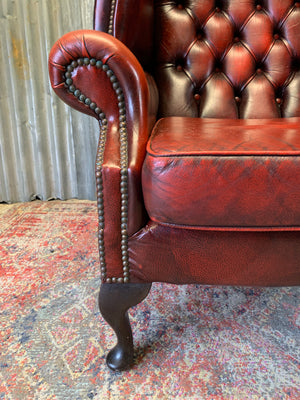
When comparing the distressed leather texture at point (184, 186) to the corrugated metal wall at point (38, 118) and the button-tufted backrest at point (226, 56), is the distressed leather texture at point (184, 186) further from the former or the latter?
the corrugated metal wall at point (38, 118)

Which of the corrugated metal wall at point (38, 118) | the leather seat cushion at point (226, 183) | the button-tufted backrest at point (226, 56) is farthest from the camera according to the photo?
the corrugated metal wall at point (38, 118)

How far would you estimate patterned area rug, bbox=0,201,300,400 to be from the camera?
0.70 meters

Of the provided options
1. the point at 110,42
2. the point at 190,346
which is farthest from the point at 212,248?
the point at 110,42

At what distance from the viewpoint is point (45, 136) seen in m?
1.82

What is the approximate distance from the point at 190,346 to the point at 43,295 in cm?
49

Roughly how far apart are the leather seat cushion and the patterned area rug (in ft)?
1.23

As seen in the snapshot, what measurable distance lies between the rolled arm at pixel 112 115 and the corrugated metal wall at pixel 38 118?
1110 millimetres

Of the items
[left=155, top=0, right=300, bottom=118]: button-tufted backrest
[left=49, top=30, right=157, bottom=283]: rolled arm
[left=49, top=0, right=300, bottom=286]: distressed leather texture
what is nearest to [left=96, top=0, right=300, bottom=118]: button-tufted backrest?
[left=155, top=0, right=300, bottom=118]: button-tufted backrest

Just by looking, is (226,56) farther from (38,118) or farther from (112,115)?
(38,118)

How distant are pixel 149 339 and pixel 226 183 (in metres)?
0.50

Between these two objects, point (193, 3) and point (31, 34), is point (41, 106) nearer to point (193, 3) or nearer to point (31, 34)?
point (31, 34)

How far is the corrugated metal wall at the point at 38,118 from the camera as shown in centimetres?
165

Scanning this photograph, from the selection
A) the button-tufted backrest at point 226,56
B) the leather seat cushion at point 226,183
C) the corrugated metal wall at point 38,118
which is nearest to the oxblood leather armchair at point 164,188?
the leather seat cushion at point 226,183

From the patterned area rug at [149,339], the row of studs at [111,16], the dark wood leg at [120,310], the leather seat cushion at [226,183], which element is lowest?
the patterned area rug at [149,339]
